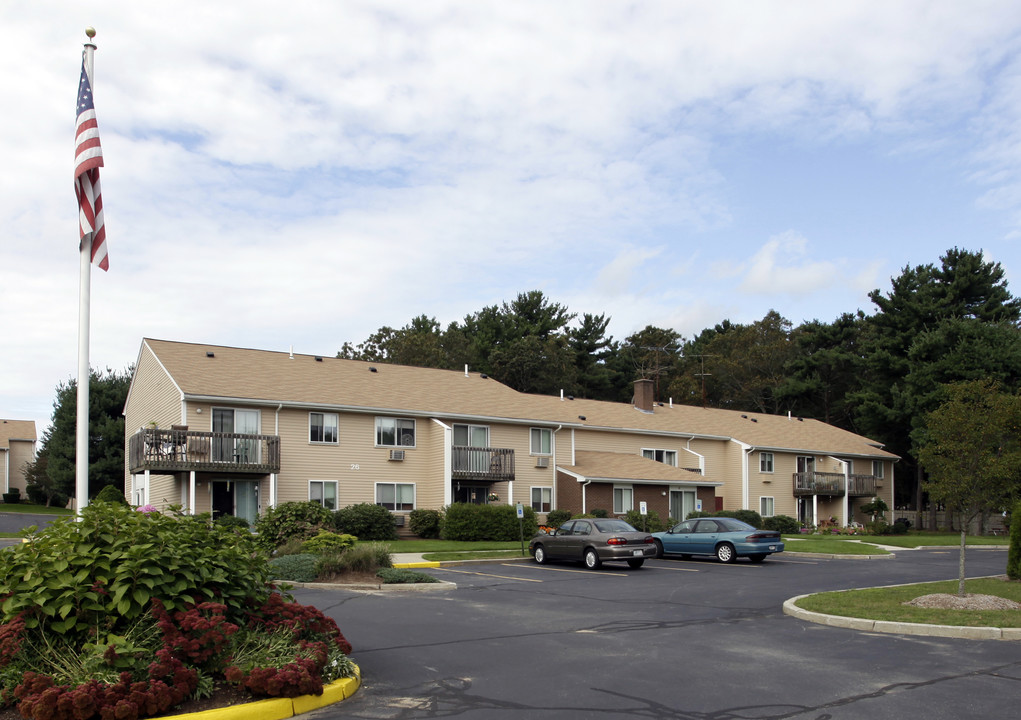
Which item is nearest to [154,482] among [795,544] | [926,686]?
[795,544]

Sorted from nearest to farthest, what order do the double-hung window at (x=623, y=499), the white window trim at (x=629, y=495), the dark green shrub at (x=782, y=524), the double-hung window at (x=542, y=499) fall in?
1. the double-hung window at (x=542, y=499)
2. the white window trim at (x=629, y=495)
3. the double-hung window at (x=623, y=499)
4. the dark green shrub at (x=782, y=524)

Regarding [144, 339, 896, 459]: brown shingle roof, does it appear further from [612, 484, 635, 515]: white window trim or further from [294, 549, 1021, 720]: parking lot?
[294, 549, 1021, 720]: parking lot

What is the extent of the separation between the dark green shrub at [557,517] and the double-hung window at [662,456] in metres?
10.1

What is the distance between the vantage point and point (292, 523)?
81.9 ft

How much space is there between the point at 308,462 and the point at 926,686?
27174mm

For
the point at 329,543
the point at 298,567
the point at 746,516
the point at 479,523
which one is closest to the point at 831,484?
the point at 746,516

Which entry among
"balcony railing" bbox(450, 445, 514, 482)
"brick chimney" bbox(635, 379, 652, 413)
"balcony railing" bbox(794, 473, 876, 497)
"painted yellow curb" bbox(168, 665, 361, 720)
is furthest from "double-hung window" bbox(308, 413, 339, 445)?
"balcony railing" bbox(794, 473, 876, 497)

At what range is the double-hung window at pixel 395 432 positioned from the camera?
35.6 metres

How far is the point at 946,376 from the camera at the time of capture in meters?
52.9

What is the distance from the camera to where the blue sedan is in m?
25.9

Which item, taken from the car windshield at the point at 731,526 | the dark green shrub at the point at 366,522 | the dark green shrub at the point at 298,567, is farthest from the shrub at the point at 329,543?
the car windshield at the point at 731,526

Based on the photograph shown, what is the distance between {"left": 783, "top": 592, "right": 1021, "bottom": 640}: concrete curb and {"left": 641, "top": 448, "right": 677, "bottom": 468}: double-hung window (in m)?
32.3

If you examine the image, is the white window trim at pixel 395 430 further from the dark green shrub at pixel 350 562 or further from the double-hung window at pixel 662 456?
the dark green shrub at pixel 350 562

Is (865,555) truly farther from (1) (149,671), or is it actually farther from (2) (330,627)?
(1) (149,671)
